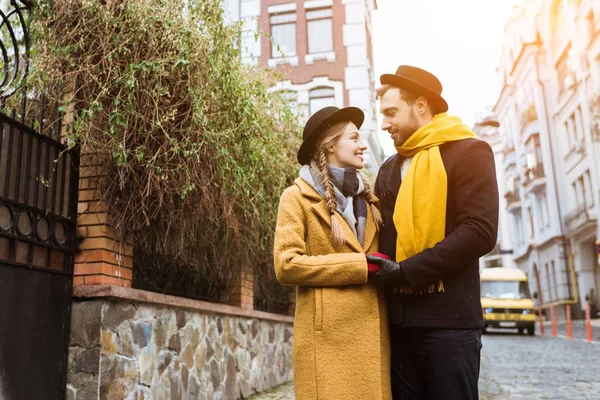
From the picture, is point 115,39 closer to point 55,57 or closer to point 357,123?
point 55,57

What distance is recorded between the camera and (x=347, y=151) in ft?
8.89

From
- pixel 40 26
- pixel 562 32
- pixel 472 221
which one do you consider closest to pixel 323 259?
pixel 472 221

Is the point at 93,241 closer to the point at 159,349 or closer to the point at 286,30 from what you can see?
the point at 159,349

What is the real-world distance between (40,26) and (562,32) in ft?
105

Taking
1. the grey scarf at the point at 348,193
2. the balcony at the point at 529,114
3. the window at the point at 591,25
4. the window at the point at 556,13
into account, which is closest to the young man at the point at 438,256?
the grey scarf at the point at 348,193

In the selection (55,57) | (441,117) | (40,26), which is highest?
(40,26)

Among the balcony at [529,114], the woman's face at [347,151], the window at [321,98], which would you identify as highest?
the balcony at [529,114]

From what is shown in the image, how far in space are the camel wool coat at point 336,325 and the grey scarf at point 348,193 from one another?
102 millimetres

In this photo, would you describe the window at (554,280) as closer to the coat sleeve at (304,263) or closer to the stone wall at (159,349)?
the stone wall at (159,349)

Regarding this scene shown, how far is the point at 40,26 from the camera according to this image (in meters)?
4.59

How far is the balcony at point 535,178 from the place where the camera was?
34.3 metres

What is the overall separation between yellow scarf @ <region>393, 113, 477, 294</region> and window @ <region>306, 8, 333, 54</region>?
802 inches

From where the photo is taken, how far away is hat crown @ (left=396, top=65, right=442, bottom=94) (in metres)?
2.64

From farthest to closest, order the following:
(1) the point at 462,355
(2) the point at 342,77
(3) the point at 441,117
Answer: (2) the point at 342,77 < (3) the point at 441,117 < (1) the point at 462,355
